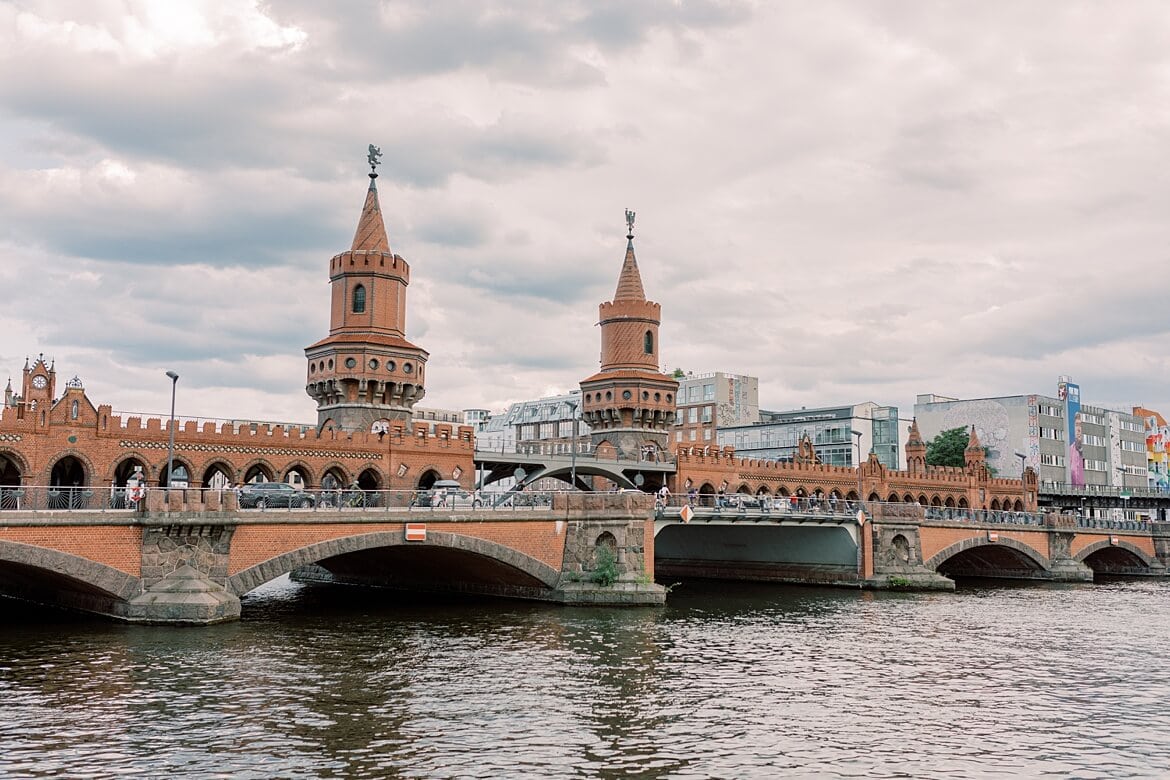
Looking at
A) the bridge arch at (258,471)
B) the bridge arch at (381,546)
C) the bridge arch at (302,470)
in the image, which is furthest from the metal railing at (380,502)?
the bridge arch at (258,471)

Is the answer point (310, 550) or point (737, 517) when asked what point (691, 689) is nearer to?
point (310, 550)

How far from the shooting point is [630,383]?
8544 centimetres

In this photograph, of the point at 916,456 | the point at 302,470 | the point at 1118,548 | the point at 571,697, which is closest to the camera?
the point at 571,697

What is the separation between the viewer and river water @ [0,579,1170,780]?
73.7 ft

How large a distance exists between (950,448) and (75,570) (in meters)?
113

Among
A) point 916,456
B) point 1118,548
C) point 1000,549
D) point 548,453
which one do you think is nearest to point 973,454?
point 916,456

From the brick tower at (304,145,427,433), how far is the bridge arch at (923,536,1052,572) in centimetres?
3799

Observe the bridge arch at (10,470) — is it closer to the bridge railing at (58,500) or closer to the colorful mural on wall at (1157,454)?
the bridge railing at (58,500)

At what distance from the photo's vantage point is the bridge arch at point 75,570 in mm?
34875

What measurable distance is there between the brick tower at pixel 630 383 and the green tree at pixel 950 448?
55.5 m

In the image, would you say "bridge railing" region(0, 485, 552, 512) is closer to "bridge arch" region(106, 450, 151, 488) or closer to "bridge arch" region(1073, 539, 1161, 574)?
"bridge arch" region(106, 450, 151, 488)

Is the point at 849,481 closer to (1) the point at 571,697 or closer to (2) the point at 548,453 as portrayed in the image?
(2) the point at 548,453

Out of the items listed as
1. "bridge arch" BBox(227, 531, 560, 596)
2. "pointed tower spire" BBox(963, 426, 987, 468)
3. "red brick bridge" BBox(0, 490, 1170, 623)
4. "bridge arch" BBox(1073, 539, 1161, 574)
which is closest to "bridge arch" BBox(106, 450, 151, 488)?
"red brick bridge" BBox(0, 490, 1170, 623)

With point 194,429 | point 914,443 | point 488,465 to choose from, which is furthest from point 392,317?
point 914,443
